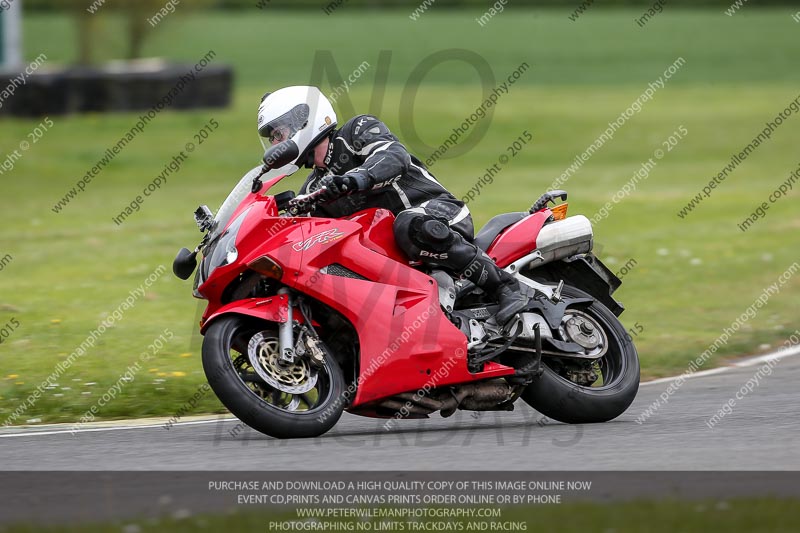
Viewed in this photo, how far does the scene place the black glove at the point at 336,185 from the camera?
7305 millimetres

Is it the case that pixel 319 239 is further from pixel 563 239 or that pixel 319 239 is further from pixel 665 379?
pixel 665 379

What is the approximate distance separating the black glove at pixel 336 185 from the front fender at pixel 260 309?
0.62 meters

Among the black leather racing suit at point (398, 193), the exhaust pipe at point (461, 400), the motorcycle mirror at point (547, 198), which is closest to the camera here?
the exhaust pipe at point (461, 400)

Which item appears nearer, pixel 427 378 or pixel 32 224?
pixel 427 378

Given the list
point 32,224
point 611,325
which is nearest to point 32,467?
point 611,325

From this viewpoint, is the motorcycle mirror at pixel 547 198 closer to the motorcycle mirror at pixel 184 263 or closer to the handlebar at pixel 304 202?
the handlebar at pixel 304 202

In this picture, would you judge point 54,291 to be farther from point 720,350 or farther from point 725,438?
point 725,438

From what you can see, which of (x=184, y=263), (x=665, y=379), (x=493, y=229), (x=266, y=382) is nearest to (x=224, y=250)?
(x=184, y=263)

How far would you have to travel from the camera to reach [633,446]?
712 centimetres

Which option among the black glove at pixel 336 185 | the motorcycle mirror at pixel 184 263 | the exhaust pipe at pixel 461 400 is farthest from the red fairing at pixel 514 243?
the motorcycle mirror at pixel 184 263

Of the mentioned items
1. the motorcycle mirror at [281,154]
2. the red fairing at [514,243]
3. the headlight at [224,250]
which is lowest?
the headlight at [224,250]

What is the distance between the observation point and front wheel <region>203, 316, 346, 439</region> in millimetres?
7027

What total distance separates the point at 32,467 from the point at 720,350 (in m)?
6.34

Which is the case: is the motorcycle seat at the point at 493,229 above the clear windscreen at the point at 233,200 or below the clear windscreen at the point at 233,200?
above
